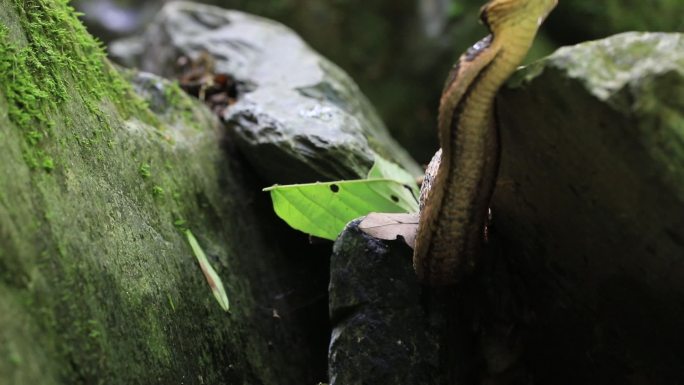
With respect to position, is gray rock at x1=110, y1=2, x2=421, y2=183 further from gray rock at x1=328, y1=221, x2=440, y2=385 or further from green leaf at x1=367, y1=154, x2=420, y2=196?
gray rock at x1=328, y1=221, x2=440, y2=385

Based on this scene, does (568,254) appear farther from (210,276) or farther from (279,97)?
(279,97)

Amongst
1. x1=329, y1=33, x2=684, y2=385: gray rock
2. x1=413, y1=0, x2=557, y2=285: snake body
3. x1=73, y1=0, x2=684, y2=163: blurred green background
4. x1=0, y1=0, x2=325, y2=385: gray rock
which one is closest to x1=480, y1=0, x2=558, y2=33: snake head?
x1=413, y1=0, x2=557, y2=285: snake body

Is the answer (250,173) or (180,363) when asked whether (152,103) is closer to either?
(250,173)

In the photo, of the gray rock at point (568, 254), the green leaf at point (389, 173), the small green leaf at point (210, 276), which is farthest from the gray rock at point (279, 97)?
the gray rock at point (568, 254)

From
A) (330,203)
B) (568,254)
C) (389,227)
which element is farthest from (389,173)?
(568,254)

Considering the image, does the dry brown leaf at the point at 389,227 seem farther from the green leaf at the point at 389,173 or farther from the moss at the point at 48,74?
the moss at the point at 48,74
